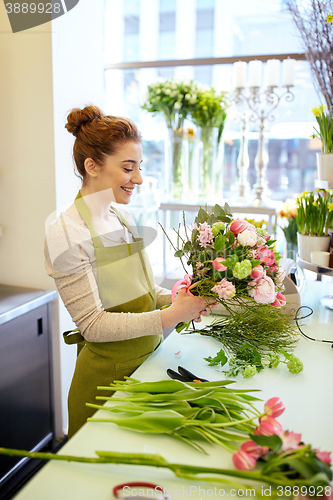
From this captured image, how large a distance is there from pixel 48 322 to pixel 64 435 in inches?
24.8

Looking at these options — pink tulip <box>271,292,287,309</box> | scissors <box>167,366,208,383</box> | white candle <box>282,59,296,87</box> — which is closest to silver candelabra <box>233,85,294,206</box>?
white candle <box>282,59,296,87</box>

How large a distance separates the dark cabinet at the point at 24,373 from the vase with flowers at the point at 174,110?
109 cm

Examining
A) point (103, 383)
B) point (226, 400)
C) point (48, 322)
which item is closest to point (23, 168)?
point (48, 322)

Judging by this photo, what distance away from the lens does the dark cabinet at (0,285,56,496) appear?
5.50ft

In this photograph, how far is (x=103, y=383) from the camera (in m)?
1.23

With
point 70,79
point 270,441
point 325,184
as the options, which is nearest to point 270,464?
point 270,441

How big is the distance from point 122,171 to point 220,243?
405mm

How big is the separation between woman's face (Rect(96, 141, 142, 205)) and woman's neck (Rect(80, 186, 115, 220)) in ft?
0.05

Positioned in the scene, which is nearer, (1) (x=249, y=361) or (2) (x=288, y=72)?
(1) (x=249, y=361)

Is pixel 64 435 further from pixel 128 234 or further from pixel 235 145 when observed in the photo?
pixel 235 145

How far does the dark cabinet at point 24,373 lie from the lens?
5.50 ft

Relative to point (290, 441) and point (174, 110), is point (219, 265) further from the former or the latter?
point (174, 110)

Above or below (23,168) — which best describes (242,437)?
below

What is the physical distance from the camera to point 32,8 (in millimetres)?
1781
